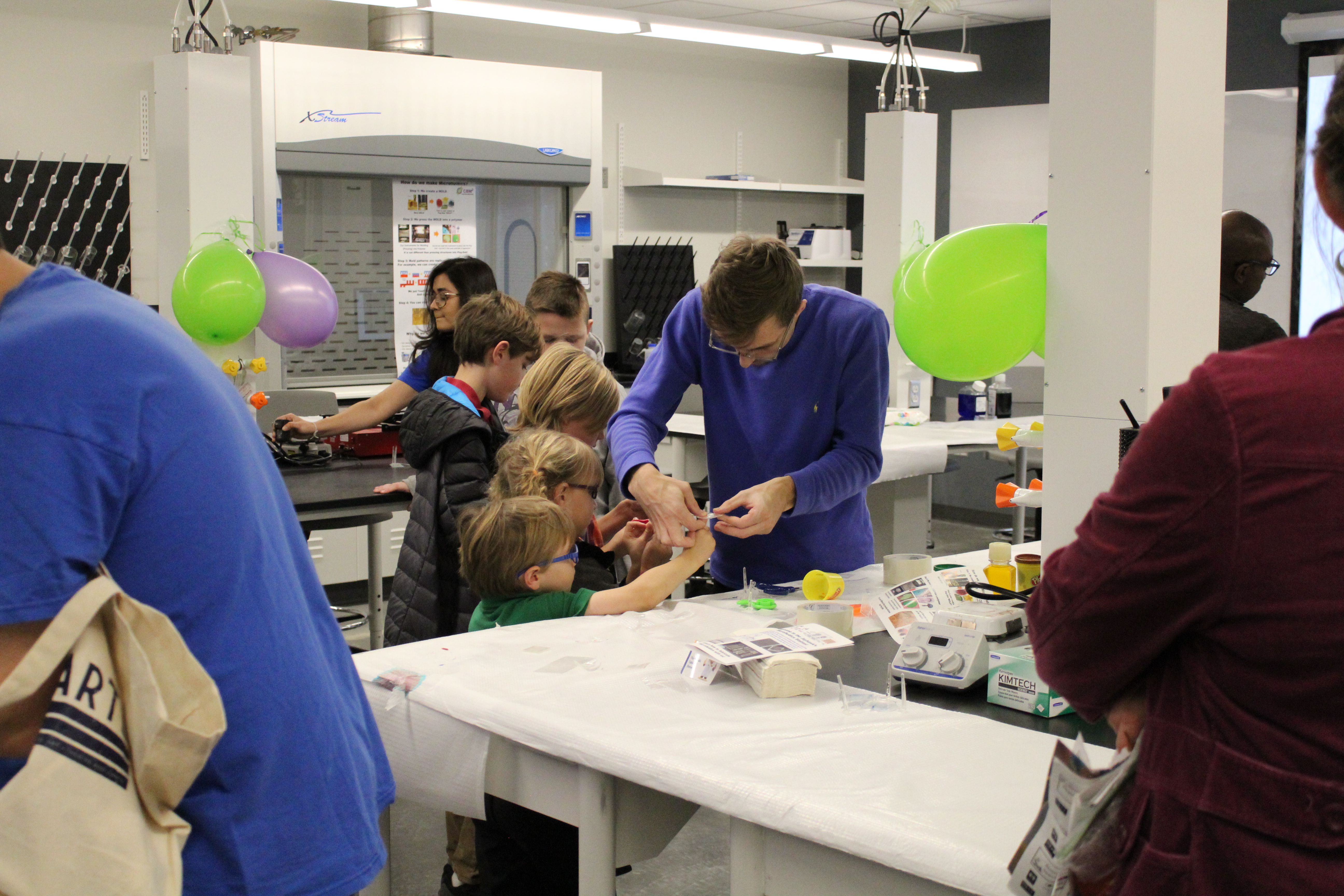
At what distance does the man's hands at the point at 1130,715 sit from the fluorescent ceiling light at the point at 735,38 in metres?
4.73

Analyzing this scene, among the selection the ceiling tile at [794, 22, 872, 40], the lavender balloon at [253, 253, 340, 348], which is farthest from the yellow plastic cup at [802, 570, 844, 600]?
the ceiling tile at [794, 22, 872, 40]

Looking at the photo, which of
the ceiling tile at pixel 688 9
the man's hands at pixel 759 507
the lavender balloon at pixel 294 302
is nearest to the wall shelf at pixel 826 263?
the ceiling tile at pixel 688 9

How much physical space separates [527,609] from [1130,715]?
4.08 feet

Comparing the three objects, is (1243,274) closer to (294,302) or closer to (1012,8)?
(294,302)

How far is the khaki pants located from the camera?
228 cm

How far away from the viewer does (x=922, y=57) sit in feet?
20.7

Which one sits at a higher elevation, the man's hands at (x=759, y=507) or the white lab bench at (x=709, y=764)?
the man's hands at (x=759, y=507)

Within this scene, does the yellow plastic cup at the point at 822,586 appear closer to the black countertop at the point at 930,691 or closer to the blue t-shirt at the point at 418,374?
the black countertop at the point at 930,691

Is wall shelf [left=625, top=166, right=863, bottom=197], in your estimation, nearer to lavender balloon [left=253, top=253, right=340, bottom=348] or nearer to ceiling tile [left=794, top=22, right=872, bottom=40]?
ceiling tile [left=794, top=22, right=872, bottom=40]

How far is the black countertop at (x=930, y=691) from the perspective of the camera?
155 centimetres

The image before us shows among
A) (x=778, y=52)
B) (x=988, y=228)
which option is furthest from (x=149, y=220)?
(x=988, y=228)

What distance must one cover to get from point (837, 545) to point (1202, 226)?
38.7 inches

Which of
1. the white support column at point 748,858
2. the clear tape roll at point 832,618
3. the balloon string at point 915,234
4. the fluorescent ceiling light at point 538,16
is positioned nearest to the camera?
the white support column at point 748,858

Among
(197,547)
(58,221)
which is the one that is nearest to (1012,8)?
(58,221)
